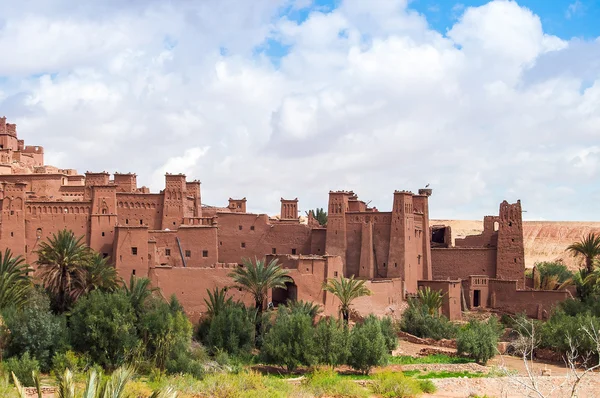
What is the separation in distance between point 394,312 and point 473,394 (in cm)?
1040

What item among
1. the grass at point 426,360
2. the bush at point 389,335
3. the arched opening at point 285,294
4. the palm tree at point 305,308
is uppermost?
the arched opening at point 285,294

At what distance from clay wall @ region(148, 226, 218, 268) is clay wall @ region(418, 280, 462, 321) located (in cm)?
1104

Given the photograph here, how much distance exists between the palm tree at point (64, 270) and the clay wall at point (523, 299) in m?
21.0

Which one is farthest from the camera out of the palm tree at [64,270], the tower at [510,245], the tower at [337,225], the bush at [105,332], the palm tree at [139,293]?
the tower at [510,245]

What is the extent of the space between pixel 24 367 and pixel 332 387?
1018 centimetres

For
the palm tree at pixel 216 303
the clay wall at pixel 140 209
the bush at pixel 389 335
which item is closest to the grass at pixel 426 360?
the bush at pixel 389 335

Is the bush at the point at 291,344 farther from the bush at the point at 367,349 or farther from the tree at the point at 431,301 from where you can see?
the tree at the point at 431,301

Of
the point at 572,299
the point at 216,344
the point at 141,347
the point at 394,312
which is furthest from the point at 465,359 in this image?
the point at 141,347

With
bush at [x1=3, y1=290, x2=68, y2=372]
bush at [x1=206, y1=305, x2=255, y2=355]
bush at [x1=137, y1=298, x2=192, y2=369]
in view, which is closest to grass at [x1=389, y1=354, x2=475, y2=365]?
bush at [x1=206, y1=305, x2=255, y2=355]

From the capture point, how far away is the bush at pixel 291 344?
1230 inches

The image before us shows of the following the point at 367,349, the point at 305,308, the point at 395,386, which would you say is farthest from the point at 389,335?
the point at 395,386

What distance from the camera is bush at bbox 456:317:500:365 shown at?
35.0 metres

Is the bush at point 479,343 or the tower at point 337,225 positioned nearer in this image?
the bush at point 479,343

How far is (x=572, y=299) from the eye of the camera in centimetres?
4006
